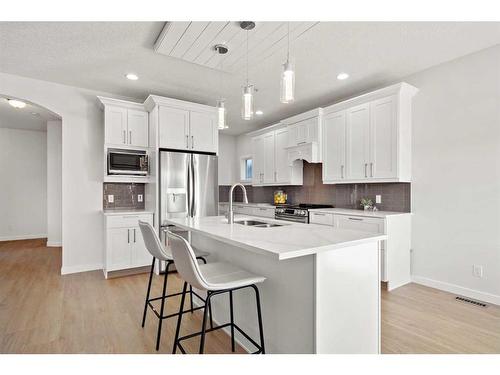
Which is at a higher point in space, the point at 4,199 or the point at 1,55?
the point at 1,55

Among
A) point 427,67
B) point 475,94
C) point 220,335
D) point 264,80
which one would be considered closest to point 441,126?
point 475,94

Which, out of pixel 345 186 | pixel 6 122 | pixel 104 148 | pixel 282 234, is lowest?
pixel 282 234

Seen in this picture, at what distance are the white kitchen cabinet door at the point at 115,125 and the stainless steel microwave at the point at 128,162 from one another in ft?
0.48

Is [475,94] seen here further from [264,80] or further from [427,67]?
[264,80]

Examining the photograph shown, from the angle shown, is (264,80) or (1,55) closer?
(1,55)

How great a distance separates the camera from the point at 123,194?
14.6ft

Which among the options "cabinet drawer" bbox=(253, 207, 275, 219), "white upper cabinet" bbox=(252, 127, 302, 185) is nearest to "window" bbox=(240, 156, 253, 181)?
"white upper cabinet" bbox=(252, 127, 302, 185)

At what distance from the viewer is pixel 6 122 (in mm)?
6016

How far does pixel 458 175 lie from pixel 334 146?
5.19ft

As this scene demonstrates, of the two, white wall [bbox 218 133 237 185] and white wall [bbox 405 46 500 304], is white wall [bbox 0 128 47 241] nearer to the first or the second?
white wall [bbox 218 133 237 185]

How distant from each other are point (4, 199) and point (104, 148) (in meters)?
4.54

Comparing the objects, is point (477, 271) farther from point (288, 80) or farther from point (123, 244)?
point (123, 244)

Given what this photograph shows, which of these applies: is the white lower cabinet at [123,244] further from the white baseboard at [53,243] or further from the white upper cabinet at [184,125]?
the white baseboard at [53,243]

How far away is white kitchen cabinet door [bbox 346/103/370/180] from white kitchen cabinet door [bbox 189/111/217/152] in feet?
6.75
